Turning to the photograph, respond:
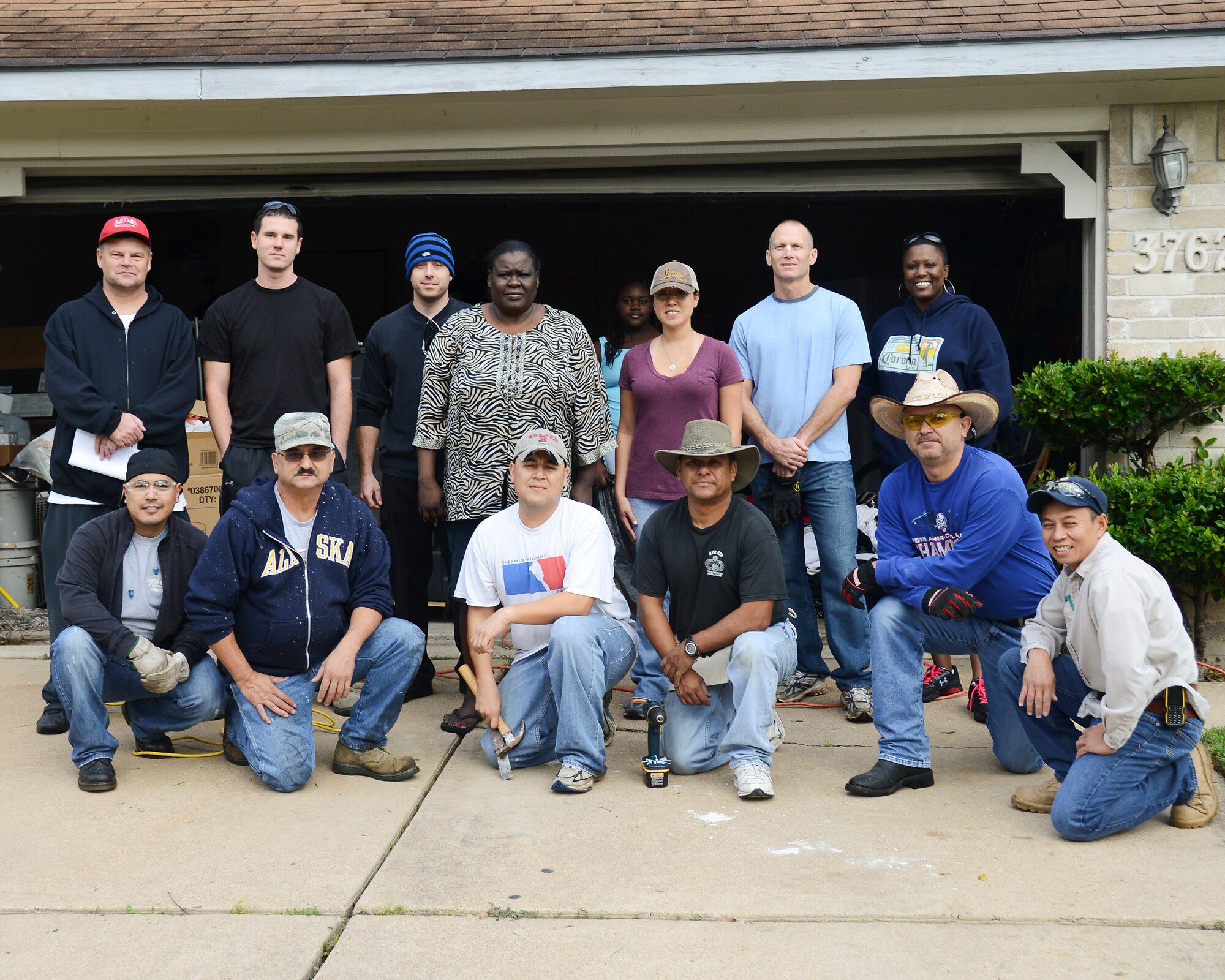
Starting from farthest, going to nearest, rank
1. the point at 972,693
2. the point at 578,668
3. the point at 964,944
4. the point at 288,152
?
1. the point at 288,152
2. the point at 972,693
3. the point at 578,668
4. the point at 964,944

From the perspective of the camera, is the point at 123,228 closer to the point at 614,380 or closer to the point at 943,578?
the point at 614,380

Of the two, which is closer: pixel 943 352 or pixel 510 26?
pixel 943 352

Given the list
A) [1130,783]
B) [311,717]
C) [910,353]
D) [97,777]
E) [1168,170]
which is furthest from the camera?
[1168,170]

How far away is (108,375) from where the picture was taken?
179 inches

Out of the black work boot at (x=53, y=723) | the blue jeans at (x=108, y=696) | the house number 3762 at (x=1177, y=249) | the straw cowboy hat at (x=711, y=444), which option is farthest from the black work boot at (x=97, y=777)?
the house number 3762 at (x=1177, y=249)

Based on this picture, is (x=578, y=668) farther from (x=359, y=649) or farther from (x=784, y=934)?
(x=784, y=934)

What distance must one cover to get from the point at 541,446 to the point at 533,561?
42cm

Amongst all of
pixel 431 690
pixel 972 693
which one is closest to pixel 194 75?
pixel 431 690

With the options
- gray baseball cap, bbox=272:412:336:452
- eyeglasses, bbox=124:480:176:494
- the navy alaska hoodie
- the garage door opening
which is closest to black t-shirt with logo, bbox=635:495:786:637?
gray baseball cap, bbox=272:412:336:452

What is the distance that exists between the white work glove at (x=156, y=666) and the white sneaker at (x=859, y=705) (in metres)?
2.56

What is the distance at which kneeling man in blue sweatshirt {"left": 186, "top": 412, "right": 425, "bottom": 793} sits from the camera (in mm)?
3797

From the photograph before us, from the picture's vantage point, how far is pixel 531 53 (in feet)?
17.4

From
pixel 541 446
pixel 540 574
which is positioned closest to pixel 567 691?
pixel 540 574

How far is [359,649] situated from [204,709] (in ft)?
2.07
